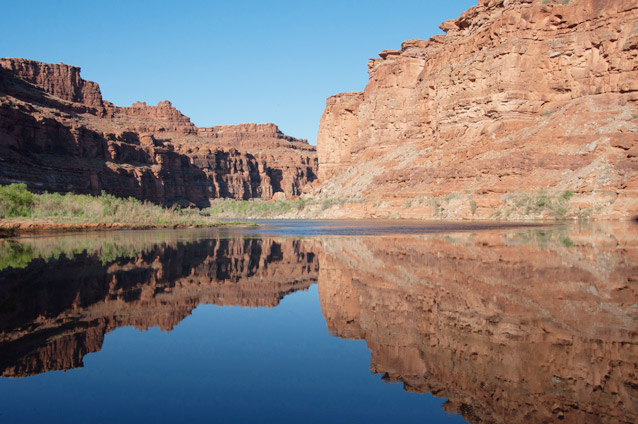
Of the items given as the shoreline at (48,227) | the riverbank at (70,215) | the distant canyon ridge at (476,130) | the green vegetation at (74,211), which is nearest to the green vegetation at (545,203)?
the distant canyon ridge at (476,130)

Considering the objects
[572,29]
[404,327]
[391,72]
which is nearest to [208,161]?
[391,72]

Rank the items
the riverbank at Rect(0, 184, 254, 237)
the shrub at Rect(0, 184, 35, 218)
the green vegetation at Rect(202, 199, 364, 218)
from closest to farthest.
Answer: the riverbank at Rect(0, 184, 254, 237)
the shrub at Rect(0, 184, 35, 218)
the green vegetation at Rect(202, 199, 364, 218)

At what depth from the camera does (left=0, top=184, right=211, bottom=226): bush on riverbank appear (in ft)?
85.7

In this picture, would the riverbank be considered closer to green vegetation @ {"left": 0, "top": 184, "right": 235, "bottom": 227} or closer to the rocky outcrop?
green vegetation @ {"left": 0, "top": 184, "right": 235, "bottom": 227}

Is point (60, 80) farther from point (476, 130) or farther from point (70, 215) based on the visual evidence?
point (476, 130)

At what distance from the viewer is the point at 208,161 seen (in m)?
129

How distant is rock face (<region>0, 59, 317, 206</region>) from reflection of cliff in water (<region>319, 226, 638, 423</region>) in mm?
60704

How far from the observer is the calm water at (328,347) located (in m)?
3.52

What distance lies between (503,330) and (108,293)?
5770 mm

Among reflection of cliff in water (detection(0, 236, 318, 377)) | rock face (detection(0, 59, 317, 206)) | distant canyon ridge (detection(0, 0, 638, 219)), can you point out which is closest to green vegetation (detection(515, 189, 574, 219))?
distant canyon ridge (detection(0, 0, 638, 219))

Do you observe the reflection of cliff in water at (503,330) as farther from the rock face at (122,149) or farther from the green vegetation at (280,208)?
the rock face at (122,149)

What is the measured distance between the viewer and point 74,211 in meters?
29.1

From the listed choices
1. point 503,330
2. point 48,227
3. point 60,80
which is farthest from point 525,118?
point 60,80

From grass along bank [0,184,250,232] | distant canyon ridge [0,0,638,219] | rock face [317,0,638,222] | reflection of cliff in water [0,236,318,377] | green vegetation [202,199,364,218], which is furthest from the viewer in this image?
green vegetation [202,199,364,218]
